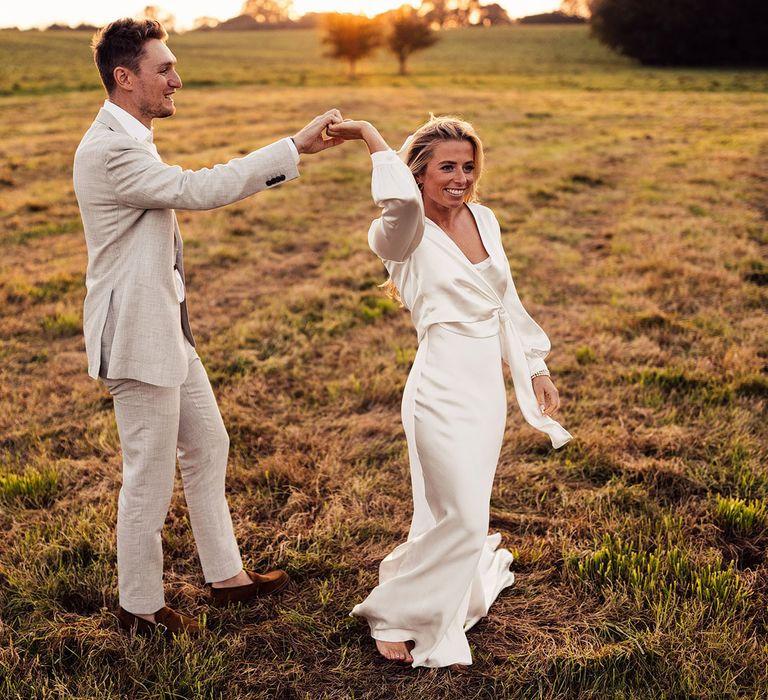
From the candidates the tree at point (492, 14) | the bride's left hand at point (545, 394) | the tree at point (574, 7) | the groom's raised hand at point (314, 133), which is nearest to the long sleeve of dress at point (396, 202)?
the groom's raised hand at point (314, 133)

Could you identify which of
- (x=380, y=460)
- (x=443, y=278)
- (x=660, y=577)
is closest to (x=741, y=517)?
(x=660, y=577)

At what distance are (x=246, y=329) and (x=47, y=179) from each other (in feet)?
31.0

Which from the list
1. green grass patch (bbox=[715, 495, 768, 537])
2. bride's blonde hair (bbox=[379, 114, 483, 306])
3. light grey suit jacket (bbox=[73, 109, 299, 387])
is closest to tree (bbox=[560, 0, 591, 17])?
green grass patch (bbox=[715, 495, 768, 537])

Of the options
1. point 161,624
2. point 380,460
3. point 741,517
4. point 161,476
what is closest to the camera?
point 161,476

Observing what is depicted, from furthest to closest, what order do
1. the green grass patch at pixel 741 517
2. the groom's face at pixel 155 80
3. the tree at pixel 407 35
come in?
the tree at pixel 407 35
the green grass patch at pixel 741 517
the groom's face at pixel 155 80

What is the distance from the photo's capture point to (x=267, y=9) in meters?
109

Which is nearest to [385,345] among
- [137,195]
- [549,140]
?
[137,195]

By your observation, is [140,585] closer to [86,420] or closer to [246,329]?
[86,420]

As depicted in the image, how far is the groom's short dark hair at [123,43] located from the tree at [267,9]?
118484 millimetres

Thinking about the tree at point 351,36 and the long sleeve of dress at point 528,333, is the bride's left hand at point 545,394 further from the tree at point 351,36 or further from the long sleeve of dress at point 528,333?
the tree at point 351,36

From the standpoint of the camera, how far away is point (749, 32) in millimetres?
49938

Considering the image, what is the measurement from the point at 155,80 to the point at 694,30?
5885 cm

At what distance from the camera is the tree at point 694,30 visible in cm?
4988

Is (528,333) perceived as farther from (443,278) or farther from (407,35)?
(407,35)
